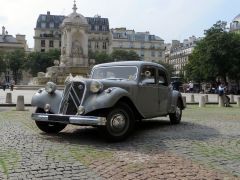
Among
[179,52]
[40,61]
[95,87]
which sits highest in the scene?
[179,52]

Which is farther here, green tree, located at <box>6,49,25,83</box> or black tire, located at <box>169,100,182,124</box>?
green tree, located at <box>6,49,25,83</box>

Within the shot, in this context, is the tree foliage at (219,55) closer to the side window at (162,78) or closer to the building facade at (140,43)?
the side window at (162,78)

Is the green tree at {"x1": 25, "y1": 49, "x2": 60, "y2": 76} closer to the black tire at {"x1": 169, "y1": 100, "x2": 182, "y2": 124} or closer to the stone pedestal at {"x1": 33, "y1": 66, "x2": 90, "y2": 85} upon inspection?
the stone pedestal at {"x1": 33, "y1": 66, "x2": 90, "y2": 85}

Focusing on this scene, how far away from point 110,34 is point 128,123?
5569 inches

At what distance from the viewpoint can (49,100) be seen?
1098 cm

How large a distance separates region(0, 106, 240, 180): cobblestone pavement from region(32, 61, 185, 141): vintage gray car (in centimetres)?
42

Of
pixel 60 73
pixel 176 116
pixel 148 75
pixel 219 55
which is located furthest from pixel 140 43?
pixel 148 75

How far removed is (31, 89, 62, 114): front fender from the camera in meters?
10.8

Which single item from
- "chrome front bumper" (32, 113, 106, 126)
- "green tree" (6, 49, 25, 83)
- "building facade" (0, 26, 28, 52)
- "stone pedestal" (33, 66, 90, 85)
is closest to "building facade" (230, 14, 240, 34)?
"green tree" (6, 49, 25, 83)

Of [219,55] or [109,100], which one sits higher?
[219,55]

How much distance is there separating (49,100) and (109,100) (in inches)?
75.0

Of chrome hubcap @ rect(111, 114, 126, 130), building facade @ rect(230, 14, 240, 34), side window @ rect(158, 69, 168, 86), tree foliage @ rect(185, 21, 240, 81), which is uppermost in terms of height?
building facade @ rect(230, 14, 240, 34)

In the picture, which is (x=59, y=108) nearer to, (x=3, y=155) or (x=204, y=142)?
(x=3, y=155)

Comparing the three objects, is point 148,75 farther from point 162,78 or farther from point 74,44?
point 74,44
